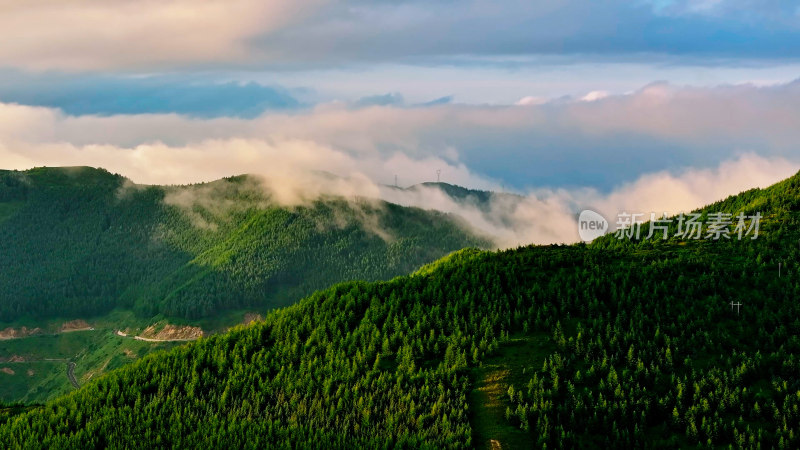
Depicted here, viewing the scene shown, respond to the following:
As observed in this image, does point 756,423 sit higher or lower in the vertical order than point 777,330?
lower

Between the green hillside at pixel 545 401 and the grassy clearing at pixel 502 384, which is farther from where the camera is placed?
the grassy clearing at pixel 502 384

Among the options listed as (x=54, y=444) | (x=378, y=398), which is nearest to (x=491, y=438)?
(x=378, y=398)

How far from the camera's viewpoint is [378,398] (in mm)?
188625

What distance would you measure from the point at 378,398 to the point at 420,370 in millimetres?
12897

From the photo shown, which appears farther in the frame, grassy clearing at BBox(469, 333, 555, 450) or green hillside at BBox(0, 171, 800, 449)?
grassy clearing at BBox(469, 333, 555, 450)

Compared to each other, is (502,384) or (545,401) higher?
(502,384)

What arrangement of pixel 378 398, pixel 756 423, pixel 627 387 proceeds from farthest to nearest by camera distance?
pixel 378 398
pixel 627 387
pixel 756 423

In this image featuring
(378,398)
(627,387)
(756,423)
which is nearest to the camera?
(756,423)

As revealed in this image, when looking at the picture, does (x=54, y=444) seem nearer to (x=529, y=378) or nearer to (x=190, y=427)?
(x=190, y=427)

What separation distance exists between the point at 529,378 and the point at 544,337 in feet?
60.7

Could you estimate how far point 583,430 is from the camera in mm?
167750

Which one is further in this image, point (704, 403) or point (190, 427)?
point (190, 427)

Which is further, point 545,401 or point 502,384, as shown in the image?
point 502,384

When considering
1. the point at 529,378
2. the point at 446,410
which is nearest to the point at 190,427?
the point at 446,410
